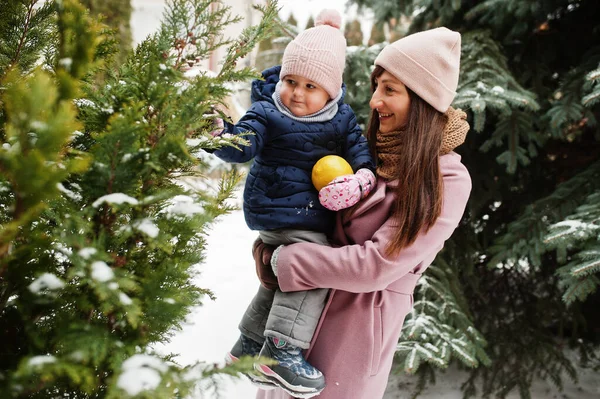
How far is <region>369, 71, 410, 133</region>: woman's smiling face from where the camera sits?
166 centimetres

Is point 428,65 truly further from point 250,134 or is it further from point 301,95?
point 250,134

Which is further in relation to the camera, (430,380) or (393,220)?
(430,380)

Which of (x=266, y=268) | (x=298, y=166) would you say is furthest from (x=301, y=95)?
(x=266, y=268)

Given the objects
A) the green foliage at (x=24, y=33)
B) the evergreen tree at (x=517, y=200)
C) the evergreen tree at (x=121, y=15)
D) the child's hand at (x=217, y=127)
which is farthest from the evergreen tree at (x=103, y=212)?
the evergreen tree at (x=121, y=15)

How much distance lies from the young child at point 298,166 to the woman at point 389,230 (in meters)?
0.08

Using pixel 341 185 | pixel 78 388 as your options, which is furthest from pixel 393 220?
pixel 78 388

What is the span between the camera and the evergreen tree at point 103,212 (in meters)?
0.70

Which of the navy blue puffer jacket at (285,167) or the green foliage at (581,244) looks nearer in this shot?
the navy blue puffer jacket at (285,167)

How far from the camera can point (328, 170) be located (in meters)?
1.62

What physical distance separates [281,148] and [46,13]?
0.83 meters

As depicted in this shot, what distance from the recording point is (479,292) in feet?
11.5

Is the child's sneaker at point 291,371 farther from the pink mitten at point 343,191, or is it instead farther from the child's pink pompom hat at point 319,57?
the child's pink pompom hat at point 319,57

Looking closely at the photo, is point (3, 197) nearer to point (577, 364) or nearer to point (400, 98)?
point (400, 98)

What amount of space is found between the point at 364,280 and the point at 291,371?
404 mm
